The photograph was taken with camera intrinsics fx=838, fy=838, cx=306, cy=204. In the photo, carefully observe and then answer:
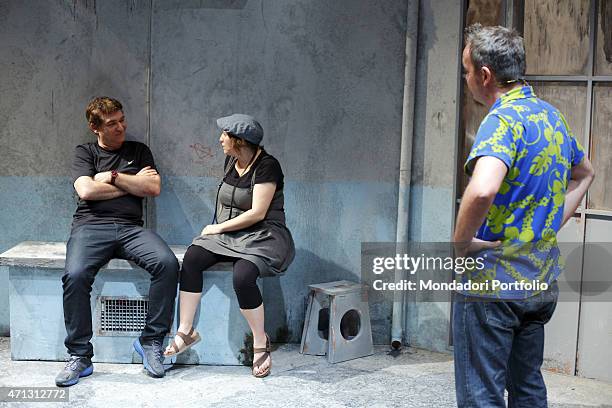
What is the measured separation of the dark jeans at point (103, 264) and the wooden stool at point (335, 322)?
0.88m

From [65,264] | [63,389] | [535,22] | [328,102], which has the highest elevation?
[535,22]

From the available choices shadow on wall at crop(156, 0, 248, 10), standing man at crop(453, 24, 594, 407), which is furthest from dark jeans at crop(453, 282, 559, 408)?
shadow on wall at crop(156, 0, 248, 10)

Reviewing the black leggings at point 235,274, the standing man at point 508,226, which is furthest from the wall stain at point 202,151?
the standing man at point 508,226

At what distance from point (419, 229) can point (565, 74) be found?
1.27 m

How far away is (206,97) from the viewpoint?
5.18m

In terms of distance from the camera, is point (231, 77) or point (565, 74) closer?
point (565, 74)

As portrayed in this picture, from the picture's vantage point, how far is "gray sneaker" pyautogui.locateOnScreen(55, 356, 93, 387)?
14.5 feet

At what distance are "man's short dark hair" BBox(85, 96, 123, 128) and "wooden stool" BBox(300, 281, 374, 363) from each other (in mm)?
1592

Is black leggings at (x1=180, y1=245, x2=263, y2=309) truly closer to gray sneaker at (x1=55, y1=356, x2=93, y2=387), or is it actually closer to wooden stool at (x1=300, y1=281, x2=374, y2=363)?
wooden stool at (x1=300, y1=281, x2=374, y2=363)

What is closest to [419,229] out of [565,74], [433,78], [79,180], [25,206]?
[433,78]

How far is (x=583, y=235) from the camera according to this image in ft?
15.4

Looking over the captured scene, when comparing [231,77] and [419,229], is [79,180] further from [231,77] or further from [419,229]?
[419,229]

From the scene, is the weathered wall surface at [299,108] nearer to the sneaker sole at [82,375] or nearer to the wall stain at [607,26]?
the sneaker sole at [82,375]

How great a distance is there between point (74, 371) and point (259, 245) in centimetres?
121
